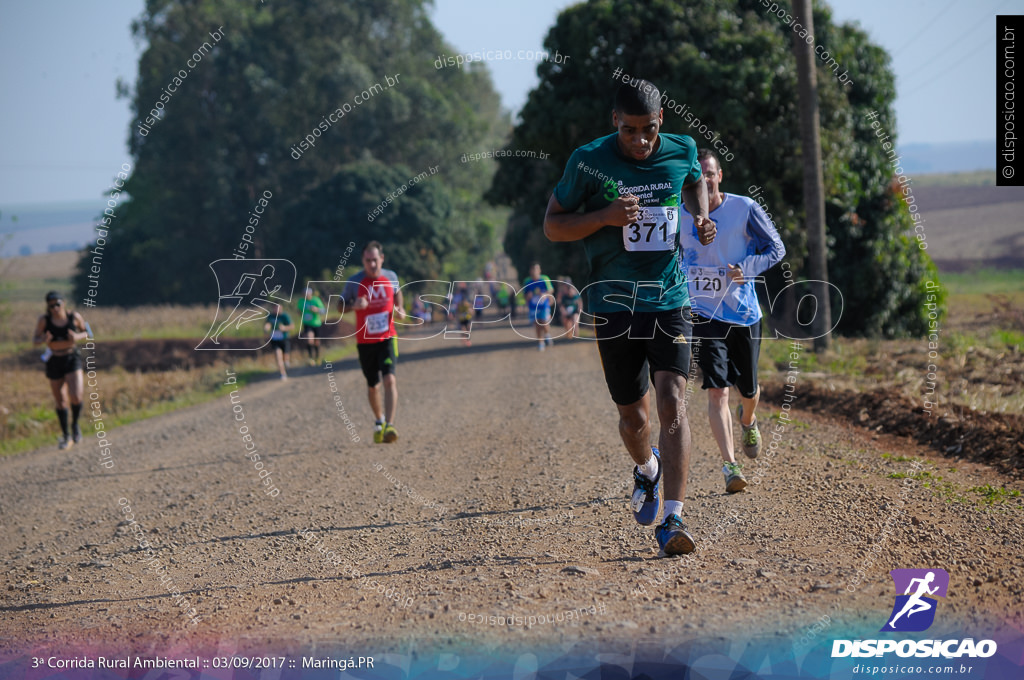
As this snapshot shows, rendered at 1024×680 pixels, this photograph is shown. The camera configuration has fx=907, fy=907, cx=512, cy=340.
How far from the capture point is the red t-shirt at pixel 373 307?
9344mm

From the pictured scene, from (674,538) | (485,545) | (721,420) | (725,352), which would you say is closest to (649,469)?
(674,538)

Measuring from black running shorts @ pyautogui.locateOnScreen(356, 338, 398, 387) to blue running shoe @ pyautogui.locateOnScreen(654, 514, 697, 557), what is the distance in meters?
5.21

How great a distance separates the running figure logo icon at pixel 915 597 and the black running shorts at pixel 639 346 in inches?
55.9

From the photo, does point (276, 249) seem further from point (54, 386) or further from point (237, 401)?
point (54, 386)

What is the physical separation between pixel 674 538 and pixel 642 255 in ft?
4.78

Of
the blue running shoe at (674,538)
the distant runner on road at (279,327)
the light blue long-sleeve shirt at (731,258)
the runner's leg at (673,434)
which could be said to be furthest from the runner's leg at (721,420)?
the distant runner on road at (279,327)

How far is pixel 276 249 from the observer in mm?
44531

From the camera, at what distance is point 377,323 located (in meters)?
9.40

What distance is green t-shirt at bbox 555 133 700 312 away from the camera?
4.68 metres

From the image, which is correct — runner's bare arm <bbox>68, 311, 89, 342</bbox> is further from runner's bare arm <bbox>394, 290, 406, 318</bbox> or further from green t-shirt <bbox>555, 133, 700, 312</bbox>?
green t-shirt <bbox>555, 133, 700, 312</bbox>

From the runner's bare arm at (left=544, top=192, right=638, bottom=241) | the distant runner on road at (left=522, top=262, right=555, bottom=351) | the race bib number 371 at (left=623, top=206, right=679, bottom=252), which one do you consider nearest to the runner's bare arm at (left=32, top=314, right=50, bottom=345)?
the distant runner on road at (left=522, top=262, right=555, bottom=351)

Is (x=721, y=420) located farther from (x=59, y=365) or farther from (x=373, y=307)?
(x=59, y=365)

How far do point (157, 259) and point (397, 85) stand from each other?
16.4 metres

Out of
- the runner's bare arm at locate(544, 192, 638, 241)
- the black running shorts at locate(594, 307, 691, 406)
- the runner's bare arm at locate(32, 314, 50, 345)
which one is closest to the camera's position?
the runner's bare arm at locate(544, 192, 638, 241)
